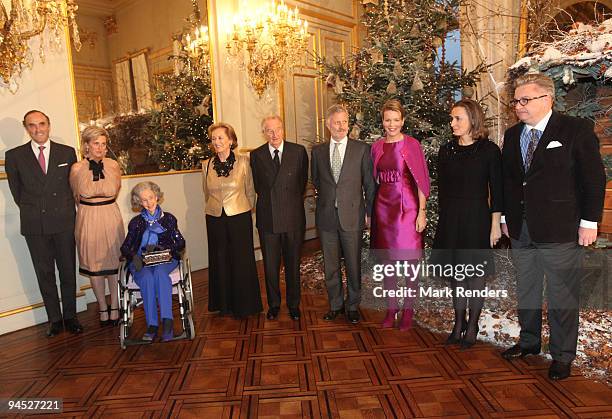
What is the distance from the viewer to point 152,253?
10.3ft

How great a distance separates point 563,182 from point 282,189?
6.21 feet

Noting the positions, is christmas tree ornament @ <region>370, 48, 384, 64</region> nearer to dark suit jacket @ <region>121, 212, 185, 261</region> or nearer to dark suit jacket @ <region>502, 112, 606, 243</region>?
dark suit jacket @ <region>502, 112, 606, 243</region>

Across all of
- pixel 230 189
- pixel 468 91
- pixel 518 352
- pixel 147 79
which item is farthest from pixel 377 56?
pixel 518 352

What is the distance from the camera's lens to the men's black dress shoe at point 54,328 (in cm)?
348

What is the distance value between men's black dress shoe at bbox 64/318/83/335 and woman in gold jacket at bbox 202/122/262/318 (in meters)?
1.11

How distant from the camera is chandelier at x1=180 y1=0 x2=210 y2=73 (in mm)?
4980

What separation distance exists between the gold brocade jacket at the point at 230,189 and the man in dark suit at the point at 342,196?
0.57 m

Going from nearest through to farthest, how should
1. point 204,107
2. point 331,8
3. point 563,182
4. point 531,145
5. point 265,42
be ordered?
point 563,182
point 531,145
point 204,107
point 265,42
point 331,8

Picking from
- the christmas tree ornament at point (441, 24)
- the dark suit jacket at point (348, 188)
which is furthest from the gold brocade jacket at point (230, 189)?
the christmas tree ornament at point (441, 24)

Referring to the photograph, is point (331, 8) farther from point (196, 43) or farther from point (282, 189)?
point (282, 189)

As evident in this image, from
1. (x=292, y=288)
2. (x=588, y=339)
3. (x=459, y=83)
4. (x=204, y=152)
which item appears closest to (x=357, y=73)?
(x=459, y=83)

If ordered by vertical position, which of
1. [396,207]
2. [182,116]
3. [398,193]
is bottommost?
[396,207]

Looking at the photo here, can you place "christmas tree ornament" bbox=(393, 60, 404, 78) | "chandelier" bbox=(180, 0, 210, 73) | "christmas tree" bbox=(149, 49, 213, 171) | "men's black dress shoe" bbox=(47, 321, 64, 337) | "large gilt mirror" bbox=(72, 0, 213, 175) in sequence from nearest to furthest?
"men's black dress shoe" bbox=(47, 321, 64, 337) → "christmas tree ornament" bbox=(393, 60, 404, 78) → "large gilt mirror" bbox=(72, 0, 213, 175) → "christmas tree" bbox=(149, 49, 213, 171) → "chandelier" bbox=(180, 0, 210, 73)

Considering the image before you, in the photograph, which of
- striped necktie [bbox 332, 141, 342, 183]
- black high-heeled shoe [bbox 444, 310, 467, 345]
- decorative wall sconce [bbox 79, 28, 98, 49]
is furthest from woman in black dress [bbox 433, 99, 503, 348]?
decorative wall sconce [bbox 79, 28, 98, 49]
